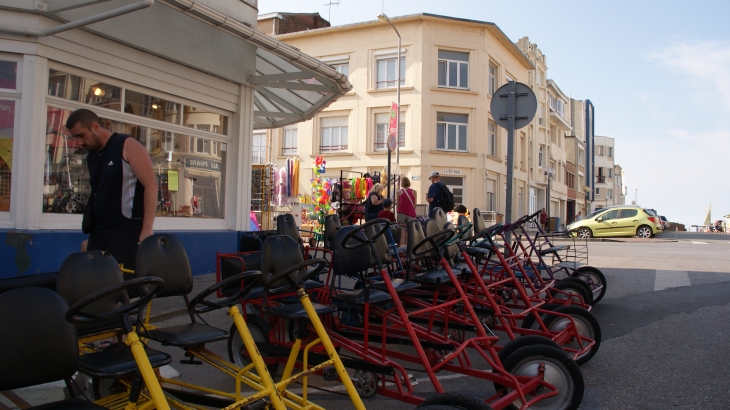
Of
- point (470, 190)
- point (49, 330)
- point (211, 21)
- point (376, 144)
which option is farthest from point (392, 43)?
point (49, 330)

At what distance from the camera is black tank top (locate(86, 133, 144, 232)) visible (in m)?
4.19

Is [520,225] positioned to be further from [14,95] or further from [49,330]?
[14,95]

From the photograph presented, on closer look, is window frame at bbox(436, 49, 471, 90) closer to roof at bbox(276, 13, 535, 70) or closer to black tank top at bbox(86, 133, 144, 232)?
roof at bbox(276, 13, 535, 70)

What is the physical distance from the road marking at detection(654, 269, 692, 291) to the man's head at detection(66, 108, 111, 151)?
7.70m

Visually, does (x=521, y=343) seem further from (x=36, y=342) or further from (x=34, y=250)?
(x=34, y=250)

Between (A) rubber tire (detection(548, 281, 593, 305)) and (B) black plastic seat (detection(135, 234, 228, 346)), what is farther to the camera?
(A) rubber tire (detection(548, 281, 593, 305))

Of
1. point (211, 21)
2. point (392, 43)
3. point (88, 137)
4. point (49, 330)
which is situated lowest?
point (49, 330)

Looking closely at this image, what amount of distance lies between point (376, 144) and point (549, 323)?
22.4m

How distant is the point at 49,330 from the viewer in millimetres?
2227

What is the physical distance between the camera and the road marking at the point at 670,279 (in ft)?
28.8

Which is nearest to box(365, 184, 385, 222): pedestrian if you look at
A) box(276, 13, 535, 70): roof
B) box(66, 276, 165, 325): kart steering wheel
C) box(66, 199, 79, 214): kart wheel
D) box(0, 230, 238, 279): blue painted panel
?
box(66, 199, 79, 214): kart wheel

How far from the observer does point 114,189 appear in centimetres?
420

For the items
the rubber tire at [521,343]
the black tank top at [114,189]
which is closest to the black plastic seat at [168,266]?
the black tank top at [114,189]

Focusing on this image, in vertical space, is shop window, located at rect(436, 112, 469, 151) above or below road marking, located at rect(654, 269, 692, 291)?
above
